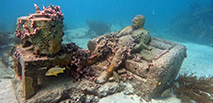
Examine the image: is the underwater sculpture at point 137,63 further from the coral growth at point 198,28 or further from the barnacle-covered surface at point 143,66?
the coral growth at point 198,28

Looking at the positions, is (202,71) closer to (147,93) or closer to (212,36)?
(147,93)

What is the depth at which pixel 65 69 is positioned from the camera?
3943mm

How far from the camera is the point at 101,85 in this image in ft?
13.2

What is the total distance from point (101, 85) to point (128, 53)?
1.81 meters

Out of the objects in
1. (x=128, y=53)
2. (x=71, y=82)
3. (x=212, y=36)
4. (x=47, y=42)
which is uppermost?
(x=212, y=36)

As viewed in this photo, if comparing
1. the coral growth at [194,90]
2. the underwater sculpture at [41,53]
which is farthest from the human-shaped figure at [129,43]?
the coral growth at [194,90]

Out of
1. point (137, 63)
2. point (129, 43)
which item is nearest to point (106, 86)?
point (137, 63)

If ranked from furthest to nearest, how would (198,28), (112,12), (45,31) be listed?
1. (112,12)
2. (198,28)
3. (45,31)

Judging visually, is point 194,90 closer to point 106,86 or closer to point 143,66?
point 143,66

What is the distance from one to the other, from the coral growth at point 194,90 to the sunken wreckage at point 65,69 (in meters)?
0.70

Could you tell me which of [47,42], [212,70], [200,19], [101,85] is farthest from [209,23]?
[47,42]

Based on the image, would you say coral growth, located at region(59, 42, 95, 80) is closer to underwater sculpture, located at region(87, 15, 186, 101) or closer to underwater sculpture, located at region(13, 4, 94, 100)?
underwater sculpture, located at region(13, 4, 94, 100)

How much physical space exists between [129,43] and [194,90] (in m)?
3.42

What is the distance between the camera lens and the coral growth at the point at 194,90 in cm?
422
